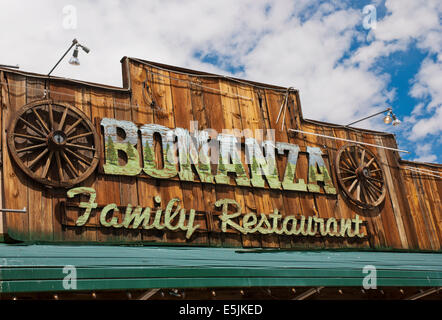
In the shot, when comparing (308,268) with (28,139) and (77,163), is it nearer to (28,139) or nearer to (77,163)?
(77,163)

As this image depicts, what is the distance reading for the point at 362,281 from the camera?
721 centimetres

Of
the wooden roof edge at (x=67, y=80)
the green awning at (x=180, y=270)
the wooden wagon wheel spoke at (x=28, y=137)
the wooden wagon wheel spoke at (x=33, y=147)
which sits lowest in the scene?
the green awning at (x=180, y=270)

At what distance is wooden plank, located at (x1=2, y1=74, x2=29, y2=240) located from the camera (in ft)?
24.9

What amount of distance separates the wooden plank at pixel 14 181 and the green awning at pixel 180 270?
26.2 inches

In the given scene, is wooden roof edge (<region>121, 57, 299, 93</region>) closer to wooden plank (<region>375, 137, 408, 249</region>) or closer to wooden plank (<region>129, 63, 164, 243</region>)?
wooden plank (<region>129, 63, 164, 243</region>)

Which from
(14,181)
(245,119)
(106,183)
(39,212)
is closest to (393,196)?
(245,119)

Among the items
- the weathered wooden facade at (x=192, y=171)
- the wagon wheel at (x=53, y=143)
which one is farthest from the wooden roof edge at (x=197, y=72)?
the wagon wheel at (x=53, y=143)

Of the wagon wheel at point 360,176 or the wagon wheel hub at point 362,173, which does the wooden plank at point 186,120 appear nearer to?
the wagon wheel at point 360,176

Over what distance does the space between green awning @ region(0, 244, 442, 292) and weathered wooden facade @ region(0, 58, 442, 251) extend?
854 millimetres

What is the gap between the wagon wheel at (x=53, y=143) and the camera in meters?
8.01

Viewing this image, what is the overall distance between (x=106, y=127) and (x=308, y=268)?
13.7 ft

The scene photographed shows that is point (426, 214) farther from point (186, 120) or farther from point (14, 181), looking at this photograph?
point (14, 181)

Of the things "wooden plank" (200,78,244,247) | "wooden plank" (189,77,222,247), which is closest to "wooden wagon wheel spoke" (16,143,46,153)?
"wooden plank" (189,77,222,247)
